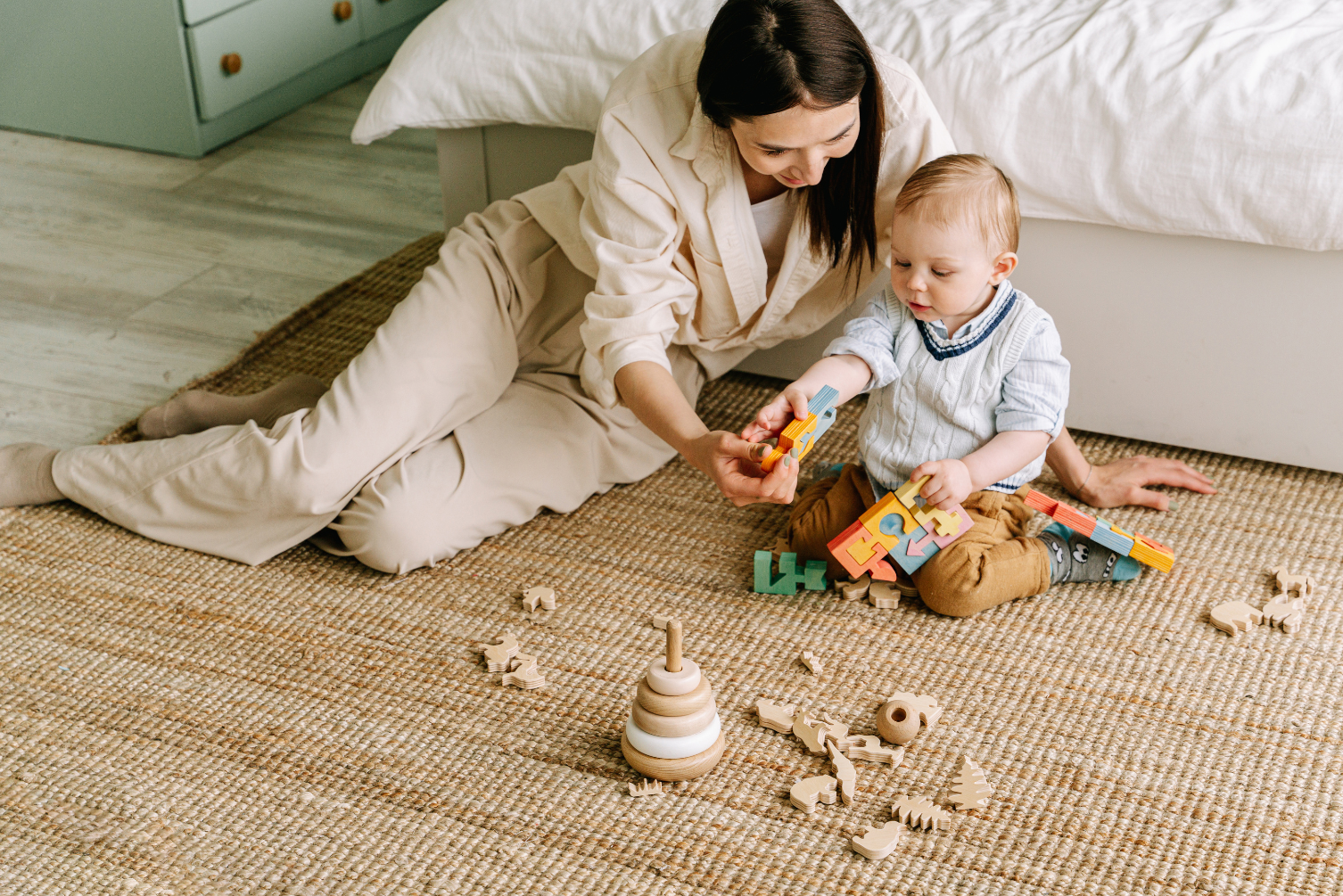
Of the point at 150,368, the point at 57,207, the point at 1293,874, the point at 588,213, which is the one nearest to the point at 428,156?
the point at 57,207

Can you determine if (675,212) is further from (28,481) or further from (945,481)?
(28,481)

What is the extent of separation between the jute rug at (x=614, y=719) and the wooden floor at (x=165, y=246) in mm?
413

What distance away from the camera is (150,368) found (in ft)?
6.00

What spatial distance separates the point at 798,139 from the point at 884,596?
51cm

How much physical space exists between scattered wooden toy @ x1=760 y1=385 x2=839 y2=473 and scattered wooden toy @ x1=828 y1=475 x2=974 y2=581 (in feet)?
0.36

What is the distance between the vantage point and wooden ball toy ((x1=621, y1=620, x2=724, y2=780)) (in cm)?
104

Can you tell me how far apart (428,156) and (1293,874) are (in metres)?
2.16

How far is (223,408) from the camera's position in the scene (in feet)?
5.21

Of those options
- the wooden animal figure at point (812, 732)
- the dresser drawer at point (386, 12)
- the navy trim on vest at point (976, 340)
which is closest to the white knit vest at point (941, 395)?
the navy trim on vest at point (976, 340)

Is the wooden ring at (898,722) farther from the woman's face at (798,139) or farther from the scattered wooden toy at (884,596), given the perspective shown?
the woman's face at (798,139)

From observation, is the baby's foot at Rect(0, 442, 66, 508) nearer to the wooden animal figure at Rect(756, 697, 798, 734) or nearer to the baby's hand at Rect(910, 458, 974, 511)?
the wooden animal figure at Rect(756, 697, 798, 734)

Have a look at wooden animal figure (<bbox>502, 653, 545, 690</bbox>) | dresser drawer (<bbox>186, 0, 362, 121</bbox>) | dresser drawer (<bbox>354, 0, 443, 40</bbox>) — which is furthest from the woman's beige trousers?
dresser drawer (<bbox>354, 0, 443, 40</bbox>)

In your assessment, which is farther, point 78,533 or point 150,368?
point 150,368

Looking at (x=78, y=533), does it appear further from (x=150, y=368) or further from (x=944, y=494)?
(x=944, y=494)
